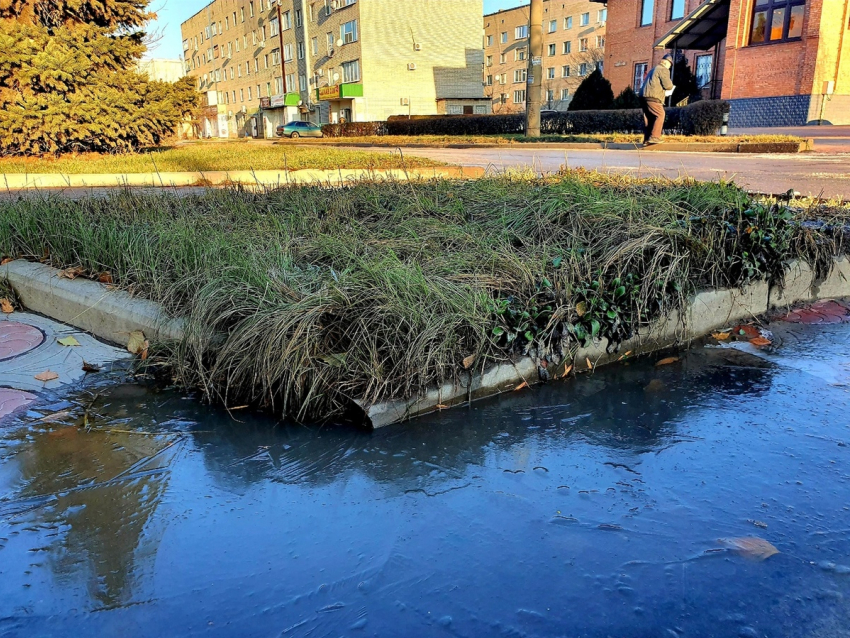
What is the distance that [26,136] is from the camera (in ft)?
48.9

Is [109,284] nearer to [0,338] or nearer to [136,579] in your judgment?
[0,338]

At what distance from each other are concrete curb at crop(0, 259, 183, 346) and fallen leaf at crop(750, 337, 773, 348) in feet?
11.6

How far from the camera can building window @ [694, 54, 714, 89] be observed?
31.2 m

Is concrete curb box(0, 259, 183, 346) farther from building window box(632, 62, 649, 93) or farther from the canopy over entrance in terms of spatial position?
building window box(632, 62, 649, 93)

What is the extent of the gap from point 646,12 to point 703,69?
15.5 feet

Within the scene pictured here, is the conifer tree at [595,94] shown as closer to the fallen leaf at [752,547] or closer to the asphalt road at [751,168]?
the asphalt road at [751,168]

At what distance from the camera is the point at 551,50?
208ft

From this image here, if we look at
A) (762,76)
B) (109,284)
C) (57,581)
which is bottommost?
(57,581)

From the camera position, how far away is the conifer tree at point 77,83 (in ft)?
47.3

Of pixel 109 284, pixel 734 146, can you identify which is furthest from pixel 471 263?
pixel 734 146

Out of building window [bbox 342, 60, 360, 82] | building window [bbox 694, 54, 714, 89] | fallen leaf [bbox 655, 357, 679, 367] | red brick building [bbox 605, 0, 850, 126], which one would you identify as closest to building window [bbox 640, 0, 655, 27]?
building window [bbox 694, 54, 714, 89]

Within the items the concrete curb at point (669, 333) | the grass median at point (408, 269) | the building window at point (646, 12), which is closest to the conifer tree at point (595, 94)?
the building window at point (646, 12)

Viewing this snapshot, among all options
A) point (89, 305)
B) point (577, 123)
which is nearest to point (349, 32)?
point (577, 123)

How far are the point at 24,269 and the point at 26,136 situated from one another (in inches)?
480
